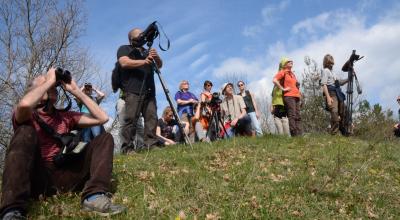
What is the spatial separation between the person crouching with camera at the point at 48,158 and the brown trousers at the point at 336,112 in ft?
21.3

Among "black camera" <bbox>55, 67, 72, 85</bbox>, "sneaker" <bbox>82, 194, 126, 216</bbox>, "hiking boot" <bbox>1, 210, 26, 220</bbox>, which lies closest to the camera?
"hiking boot" <bbox>1, 210, 26, 220</bbox>

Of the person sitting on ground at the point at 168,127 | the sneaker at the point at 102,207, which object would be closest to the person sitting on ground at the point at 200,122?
the person sitting on ground at the point at 168,127

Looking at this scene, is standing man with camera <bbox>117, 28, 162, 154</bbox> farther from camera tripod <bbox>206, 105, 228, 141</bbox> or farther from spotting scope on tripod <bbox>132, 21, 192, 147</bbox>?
camera tripod <bbox>206, 105, 228, 141</bbox>

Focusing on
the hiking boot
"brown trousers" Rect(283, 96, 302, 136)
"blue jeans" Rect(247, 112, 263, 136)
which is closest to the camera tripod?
"blue jeans" Rect(247, 112, 263, 136)

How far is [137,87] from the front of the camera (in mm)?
7109

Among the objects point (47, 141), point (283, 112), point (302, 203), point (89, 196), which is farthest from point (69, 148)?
point (283, 112)

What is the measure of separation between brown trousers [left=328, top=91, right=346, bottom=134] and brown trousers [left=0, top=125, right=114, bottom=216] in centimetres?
671

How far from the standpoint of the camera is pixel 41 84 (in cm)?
372

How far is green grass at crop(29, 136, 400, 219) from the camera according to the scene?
3639 millimetres

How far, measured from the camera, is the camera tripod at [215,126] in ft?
32.4

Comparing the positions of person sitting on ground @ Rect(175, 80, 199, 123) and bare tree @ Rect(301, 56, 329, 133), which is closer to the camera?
person sitting on ground @ Rect(175, 80, 199, 123)

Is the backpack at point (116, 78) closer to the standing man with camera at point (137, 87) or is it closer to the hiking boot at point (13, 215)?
the standing man with camera at point (137, 87)

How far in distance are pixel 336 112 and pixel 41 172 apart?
7272 mm

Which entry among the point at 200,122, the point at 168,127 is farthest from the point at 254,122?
the point at 168,127
